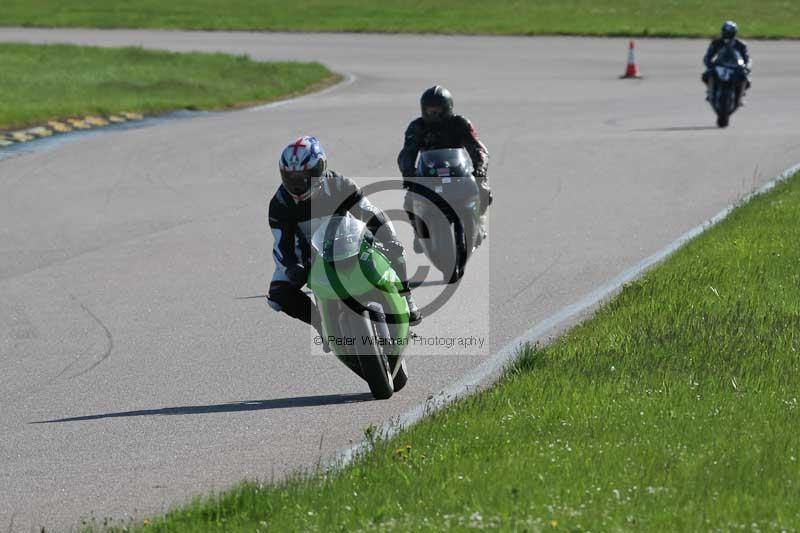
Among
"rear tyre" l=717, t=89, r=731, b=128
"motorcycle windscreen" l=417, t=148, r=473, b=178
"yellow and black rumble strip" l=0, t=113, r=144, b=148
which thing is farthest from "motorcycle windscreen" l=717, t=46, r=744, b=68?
"motorcycle windscreen" l=417, t=148, r=473, b=178

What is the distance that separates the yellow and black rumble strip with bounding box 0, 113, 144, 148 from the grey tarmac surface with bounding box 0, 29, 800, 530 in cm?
89

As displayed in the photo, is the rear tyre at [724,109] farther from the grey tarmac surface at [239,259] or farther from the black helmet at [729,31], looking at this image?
the black helmet at [729,31]

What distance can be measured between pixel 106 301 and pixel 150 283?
2.52 ft

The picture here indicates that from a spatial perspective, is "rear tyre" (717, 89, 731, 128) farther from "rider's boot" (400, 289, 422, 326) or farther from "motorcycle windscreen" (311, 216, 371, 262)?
"motorcycle windscreen" (311, 216, 371, 262)

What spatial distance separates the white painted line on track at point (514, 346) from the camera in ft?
25.2

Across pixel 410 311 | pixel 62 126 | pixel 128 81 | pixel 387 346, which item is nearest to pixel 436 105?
pixel 410 311

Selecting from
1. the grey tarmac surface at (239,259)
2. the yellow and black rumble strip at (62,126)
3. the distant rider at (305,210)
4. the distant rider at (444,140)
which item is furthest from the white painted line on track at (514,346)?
the yellow and black rumble strip at (62,126)

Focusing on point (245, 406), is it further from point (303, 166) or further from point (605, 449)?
point (605, 449)

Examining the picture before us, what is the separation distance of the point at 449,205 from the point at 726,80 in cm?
1267

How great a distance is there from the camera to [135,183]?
18.8 m

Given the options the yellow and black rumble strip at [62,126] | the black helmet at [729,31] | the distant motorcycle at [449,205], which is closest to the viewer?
the distant motorcycle at [449,205]

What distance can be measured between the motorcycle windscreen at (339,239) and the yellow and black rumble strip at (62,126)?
1486 centimetres

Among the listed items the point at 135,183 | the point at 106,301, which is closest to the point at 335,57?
the point at 135,183

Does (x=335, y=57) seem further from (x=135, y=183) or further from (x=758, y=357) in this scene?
(x=758, y=357)
